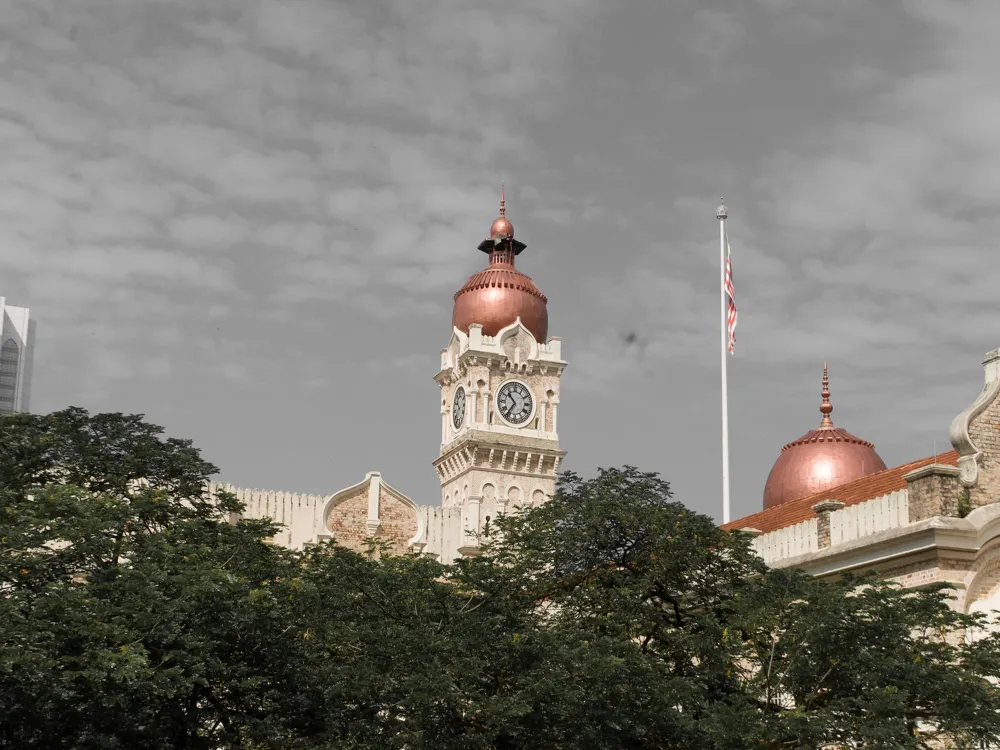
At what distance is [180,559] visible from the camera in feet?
70.7

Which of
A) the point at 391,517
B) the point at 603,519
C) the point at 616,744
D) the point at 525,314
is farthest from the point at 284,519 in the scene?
the point at 525,314

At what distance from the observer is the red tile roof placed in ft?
98.9

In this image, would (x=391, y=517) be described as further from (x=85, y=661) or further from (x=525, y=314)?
Answer: (x=525, y=314)

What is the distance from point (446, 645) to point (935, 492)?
32.5 feet

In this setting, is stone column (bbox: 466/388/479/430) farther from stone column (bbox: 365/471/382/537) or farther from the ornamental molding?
the ornamental molding

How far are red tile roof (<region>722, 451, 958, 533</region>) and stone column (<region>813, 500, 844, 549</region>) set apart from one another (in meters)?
1.44

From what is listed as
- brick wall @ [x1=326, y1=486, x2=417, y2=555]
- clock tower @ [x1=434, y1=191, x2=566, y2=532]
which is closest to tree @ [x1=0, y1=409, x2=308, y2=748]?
brick wall @ [x1=326, y1=486, x2=417, y2=555]

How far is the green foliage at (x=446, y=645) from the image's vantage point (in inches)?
765

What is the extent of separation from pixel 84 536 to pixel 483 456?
54.6m

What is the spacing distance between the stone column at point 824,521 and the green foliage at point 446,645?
13.5ft

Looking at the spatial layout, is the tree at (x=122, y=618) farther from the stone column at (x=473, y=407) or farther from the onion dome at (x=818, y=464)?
the stone column at (x=473, y=407)

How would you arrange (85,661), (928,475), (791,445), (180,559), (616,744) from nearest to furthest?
(85,661) → (616,744) → (180,559) → (928,475) → (791,445)

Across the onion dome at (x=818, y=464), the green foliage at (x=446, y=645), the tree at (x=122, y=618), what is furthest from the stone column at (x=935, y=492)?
the onion dome at (x=818, y=464)

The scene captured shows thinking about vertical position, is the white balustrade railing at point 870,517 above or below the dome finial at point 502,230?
below
